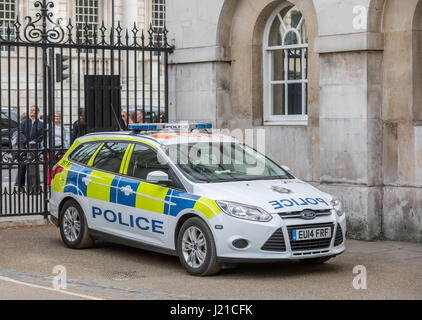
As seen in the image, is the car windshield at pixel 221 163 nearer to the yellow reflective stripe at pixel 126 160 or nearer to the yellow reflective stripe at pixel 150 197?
the yellow reflective stripe at pixel 150 197

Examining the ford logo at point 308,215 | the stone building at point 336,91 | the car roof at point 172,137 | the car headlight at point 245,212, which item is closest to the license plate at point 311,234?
the ford logo at point 308,215

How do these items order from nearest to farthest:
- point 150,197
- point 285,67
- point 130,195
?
point 150,197
point 130,195
point 285,67

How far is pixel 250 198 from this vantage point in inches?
392

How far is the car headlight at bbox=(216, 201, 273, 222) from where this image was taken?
979 centimetres

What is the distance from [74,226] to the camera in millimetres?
12117

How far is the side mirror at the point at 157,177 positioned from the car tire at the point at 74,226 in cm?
179

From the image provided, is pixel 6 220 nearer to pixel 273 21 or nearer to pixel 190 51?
pixel 190 51

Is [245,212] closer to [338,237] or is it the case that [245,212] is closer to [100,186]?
[338,237]

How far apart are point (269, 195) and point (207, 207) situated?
0.73m

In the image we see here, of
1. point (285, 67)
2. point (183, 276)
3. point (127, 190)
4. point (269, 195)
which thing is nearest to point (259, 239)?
point (269, 195)

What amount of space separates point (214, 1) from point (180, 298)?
8162 mm

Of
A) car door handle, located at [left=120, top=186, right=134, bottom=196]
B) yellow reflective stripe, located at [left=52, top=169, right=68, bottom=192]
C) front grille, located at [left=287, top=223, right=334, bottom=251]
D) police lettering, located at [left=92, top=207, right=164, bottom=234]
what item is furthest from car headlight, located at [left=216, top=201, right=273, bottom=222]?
yellow reflective stripe, located at [left=52, top=169, right=68, bottom=192]

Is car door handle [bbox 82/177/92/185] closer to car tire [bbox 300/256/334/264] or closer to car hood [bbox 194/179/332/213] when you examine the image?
car hood [bbox 194/179/332/213]
